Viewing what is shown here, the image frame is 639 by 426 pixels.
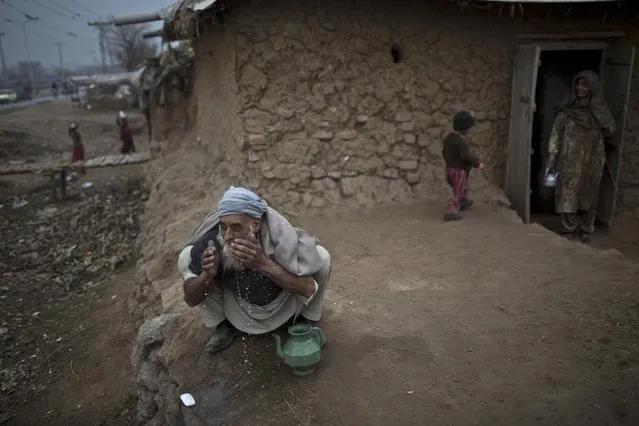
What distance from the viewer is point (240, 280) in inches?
113

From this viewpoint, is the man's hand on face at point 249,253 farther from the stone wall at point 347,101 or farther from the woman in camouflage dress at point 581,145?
the woman in camouflage dress at point 581,145

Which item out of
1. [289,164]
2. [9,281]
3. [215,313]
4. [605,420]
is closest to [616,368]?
[605,420]

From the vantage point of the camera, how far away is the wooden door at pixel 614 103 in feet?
18.6

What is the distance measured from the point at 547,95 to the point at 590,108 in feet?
6.61

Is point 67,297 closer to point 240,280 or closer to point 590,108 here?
point 240,280

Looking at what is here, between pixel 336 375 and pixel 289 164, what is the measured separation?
3221 millimetres

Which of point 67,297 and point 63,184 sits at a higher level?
point 63,184

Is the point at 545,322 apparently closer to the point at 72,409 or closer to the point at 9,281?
the point at 72,409

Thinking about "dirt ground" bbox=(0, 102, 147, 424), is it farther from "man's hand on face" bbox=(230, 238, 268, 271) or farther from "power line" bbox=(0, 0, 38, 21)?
"power line" bbox=(0, 0, 38, 21)

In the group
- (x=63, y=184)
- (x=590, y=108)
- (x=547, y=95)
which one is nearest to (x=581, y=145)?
(x=590, y=108)

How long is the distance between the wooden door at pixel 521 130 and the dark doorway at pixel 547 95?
1066mm

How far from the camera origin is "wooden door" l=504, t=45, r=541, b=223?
566 centimetres

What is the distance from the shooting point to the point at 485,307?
3557mm

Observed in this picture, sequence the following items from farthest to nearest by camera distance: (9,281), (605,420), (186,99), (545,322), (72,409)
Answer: (186,99)
(9,281)
(72,409)
(545,322)
(605,420)
